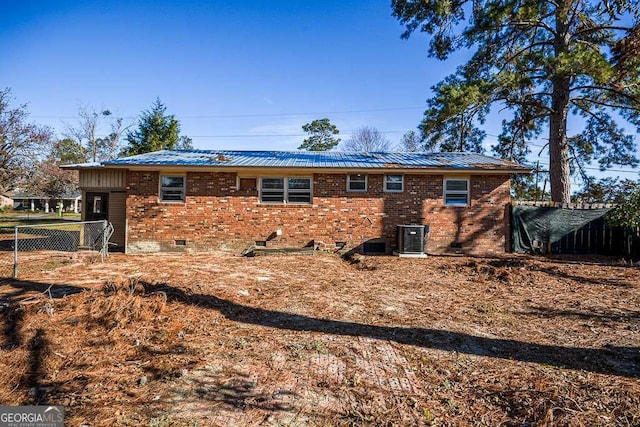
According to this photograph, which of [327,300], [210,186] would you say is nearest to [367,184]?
[210,186]

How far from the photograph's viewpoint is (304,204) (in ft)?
39.4

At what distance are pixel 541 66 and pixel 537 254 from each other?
6773mm

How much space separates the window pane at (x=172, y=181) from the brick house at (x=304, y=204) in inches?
1.4

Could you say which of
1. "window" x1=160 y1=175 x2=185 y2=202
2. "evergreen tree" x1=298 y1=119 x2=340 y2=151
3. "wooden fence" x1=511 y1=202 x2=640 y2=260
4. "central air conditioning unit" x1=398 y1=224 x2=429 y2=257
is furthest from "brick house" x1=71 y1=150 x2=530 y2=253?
"evergreen tree" x1=298 y1=119 x2=340 y2=151

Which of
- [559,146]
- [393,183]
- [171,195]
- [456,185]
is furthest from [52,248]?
[559,146]

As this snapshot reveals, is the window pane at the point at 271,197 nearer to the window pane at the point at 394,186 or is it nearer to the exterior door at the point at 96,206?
the window pane at the point at 394,186

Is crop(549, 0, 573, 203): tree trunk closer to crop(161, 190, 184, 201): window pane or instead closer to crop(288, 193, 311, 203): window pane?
crop(288, 193, 311, 203): window pane

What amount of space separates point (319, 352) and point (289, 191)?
8.69 meters

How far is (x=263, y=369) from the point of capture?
339cm

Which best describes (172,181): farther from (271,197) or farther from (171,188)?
(271,197)

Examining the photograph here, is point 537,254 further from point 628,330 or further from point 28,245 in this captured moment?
point 28,245

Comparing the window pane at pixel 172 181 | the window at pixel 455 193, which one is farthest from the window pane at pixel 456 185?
the window pane at pixel 172 181

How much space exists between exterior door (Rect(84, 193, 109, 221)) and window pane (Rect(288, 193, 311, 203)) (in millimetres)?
6912

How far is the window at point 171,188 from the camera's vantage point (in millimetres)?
11891
